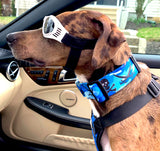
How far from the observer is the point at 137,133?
5.40 ft

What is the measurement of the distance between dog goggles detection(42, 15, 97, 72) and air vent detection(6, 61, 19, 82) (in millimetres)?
643

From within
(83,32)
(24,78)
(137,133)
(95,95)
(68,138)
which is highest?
(83,32)

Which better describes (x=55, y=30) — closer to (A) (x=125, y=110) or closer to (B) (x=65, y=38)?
(B) (x=65, y=38)

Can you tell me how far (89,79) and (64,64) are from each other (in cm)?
20

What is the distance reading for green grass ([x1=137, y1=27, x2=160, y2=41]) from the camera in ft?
9.37

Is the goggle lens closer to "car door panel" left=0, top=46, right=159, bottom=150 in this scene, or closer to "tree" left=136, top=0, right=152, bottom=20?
"car door panel" left=0, top=46, right=159, bottom=150

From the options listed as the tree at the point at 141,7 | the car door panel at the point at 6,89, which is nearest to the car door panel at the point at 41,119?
the car door panel at the point at 6,89

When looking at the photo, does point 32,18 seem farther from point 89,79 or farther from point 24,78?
point 89,79

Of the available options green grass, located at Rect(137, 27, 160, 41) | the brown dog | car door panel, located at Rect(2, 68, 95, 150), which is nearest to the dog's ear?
the brown dog

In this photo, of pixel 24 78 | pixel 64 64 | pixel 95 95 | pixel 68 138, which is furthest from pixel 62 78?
pixel 95 95

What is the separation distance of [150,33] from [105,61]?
5.09 feet

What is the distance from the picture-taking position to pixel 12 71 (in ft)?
7.41

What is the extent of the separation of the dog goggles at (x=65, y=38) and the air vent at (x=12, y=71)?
0.64 metres

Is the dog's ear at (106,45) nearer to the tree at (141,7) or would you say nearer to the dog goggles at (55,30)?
the dog goggles at (55,30)
